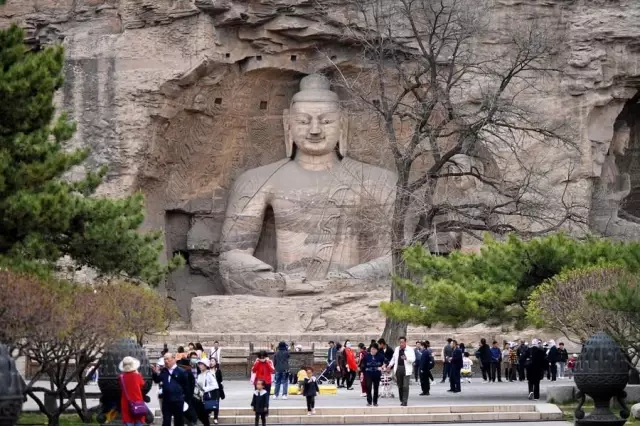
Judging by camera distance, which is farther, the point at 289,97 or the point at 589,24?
the point at 289,97

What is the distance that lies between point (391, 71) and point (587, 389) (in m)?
20.3

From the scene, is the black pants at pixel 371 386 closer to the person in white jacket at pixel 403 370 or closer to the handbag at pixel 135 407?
the person in white jacket at pixel 403 370

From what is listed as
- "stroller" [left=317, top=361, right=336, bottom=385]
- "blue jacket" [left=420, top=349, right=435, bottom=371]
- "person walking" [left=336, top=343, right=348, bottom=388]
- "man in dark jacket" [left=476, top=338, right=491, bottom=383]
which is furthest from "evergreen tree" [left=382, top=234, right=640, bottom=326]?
"stroller" [left=317, top=361, right=336, bottom=385]

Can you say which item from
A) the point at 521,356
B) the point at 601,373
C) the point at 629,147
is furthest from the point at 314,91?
the point at 601,373

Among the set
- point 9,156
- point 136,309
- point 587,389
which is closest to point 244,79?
point 136,309

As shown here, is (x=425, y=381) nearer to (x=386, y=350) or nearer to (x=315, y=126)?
(x=386, y=350)

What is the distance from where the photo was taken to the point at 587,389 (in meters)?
19.1

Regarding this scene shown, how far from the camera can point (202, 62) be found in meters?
37.4

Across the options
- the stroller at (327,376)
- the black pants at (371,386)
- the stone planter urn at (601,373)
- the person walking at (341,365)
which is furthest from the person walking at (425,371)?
the stone planter urn at (601,373)

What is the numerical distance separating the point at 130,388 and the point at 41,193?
5.96 m

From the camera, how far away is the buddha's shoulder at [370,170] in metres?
39.4

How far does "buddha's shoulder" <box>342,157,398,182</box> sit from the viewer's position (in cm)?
3944

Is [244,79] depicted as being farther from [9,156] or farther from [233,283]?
[9,156]

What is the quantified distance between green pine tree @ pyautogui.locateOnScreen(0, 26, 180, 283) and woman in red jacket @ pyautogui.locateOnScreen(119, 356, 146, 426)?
212 inches
